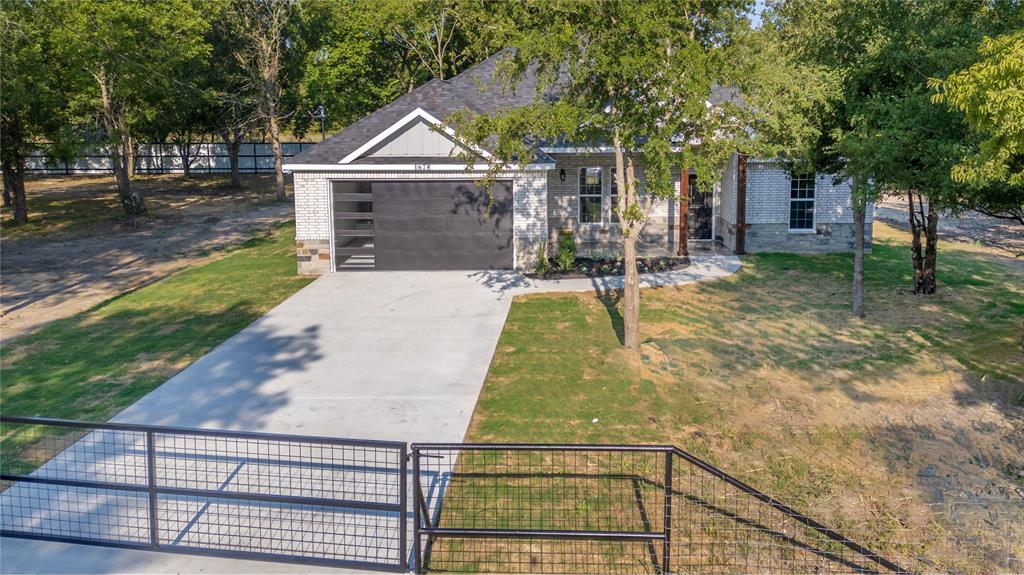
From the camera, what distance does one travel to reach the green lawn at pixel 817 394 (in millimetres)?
9188

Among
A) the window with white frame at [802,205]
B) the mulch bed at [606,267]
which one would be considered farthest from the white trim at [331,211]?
the window with white frame at [802,205]

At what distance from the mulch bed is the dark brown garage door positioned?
159 cm

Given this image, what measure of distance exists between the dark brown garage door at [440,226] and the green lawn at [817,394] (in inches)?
139

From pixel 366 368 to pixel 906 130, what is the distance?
9599 millimetres

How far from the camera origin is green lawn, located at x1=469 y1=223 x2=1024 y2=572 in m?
9.19

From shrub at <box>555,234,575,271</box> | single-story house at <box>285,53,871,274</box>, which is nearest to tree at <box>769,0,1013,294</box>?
single-story house at <box>285,53,871,274</box>

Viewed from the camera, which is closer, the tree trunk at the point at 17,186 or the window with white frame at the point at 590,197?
the window with white frame at the point at 590,197

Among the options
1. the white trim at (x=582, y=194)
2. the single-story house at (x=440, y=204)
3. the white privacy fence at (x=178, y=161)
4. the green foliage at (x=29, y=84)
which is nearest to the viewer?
the single-story house at (x=440, y=204)

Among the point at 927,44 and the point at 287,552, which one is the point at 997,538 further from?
the point at 927,44

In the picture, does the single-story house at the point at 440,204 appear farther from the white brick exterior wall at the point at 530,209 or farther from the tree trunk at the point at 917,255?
the tree trunk at the point at 917,255

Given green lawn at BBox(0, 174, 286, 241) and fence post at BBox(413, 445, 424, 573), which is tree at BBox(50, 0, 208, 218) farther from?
fence post at BBox(413, 445, 424, 573)

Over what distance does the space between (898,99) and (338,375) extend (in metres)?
10.6

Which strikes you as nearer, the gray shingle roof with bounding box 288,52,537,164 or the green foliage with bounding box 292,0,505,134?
the gray shingle roof with bounding box 288,52,537,164

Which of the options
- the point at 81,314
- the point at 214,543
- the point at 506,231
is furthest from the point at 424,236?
the point at 214,543
